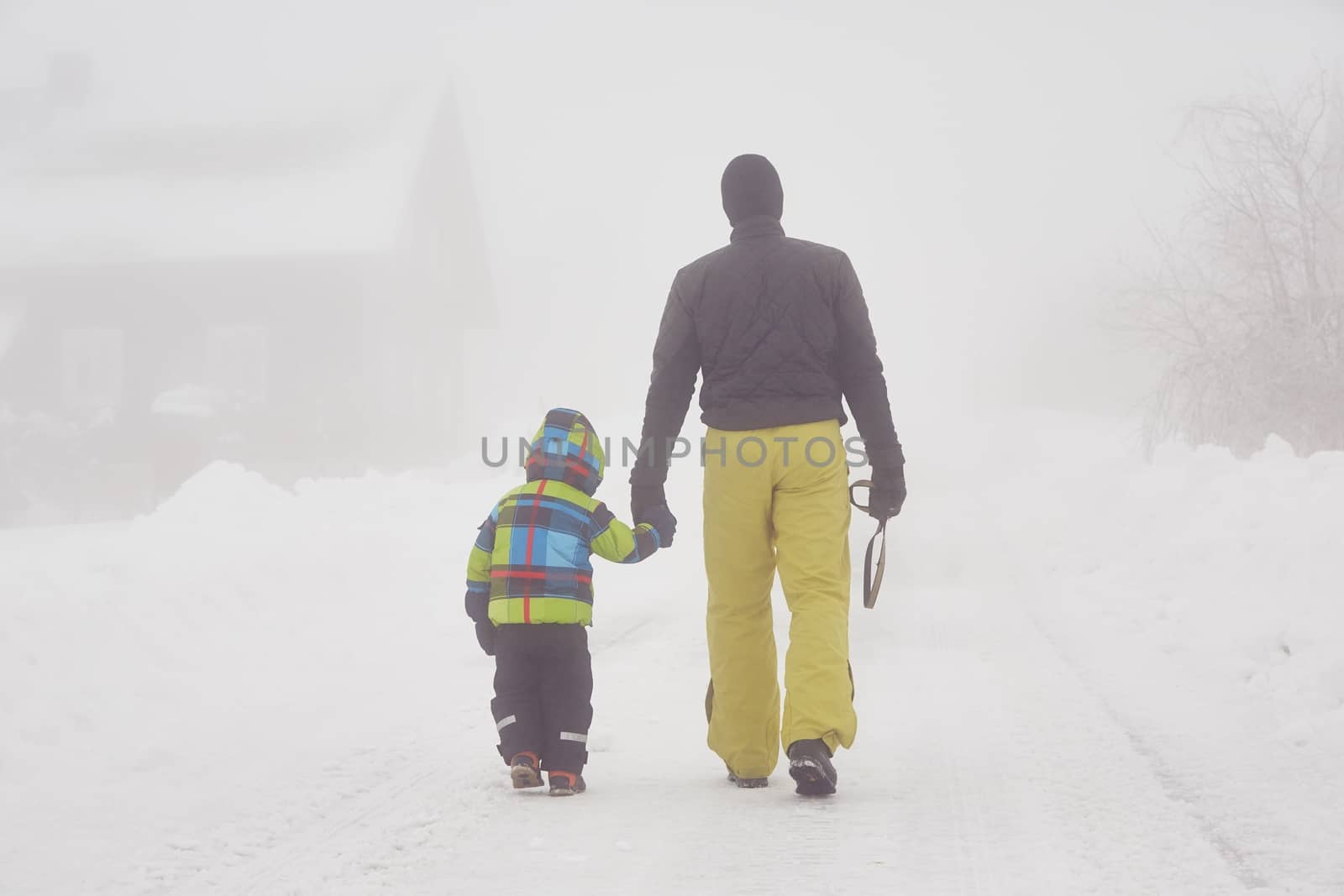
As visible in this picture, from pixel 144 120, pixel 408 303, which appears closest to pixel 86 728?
pixel 408 303

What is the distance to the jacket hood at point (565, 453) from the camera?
4645mm

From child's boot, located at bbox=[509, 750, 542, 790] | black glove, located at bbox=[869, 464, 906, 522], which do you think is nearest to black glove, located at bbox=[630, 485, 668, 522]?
black glove, located at bbox=[869, 464, 906, 522]

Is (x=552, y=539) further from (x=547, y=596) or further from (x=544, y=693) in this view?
(x=544, y=693)

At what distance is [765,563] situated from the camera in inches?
181

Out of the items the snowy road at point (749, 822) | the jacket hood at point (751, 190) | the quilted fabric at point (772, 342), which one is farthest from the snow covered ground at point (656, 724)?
the jacket hood at point (751, 190)

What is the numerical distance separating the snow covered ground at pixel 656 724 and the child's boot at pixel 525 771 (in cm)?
7

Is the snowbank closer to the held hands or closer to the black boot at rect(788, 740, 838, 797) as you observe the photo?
the black boot at rect(788, 740, 838, 797)

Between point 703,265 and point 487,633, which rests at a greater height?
point 703,265

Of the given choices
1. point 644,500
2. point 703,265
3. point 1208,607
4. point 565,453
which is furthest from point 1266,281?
point 565,453

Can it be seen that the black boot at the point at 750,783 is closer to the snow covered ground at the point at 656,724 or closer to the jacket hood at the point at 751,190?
the snow covered ground at the point at 656,724

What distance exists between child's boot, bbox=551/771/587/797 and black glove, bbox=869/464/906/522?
1.45 meters

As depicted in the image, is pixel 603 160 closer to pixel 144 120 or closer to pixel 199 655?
pixel 144 120

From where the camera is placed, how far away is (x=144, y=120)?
33.7 metres

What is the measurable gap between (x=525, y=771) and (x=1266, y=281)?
12.8 metres
